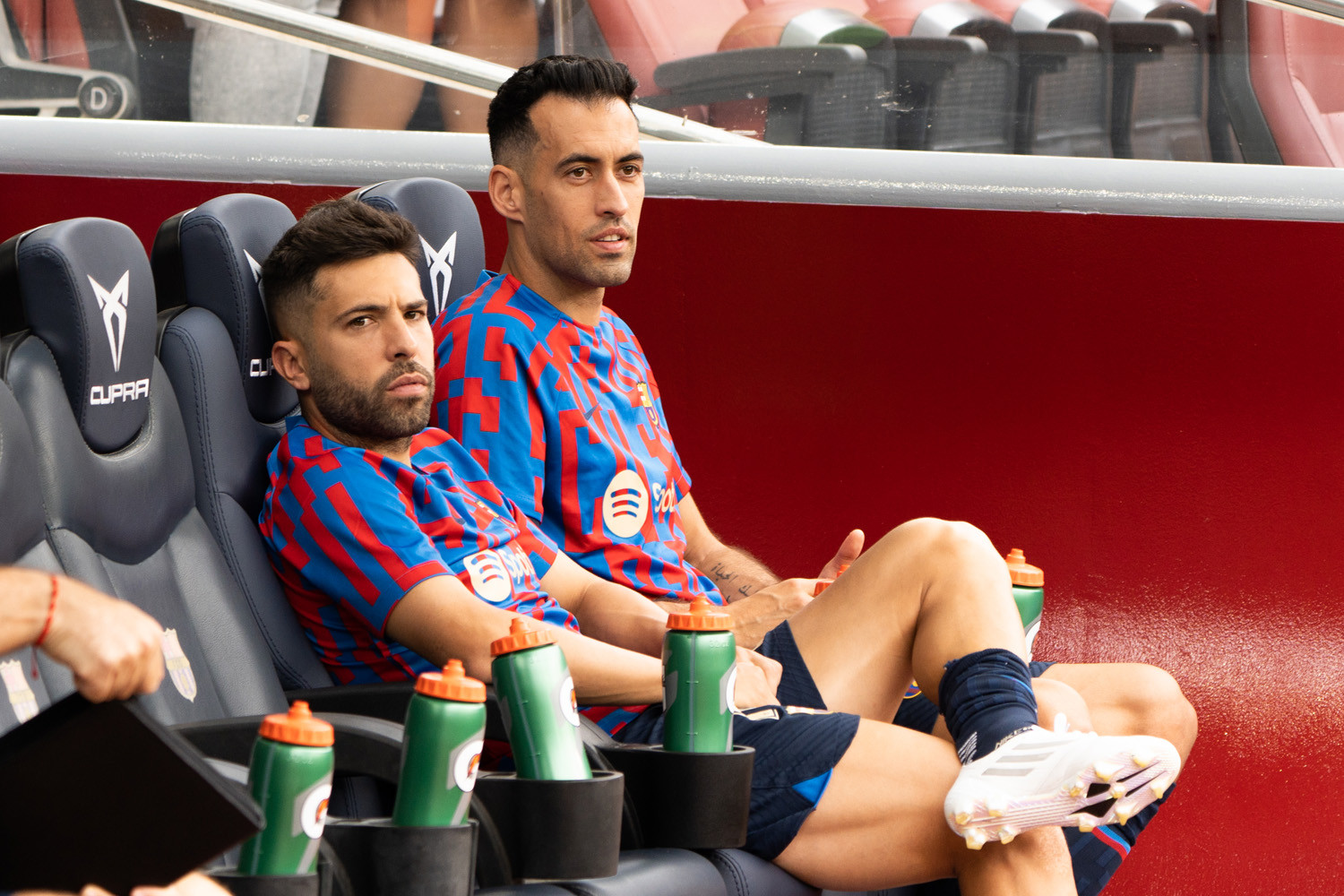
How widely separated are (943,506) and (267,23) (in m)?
1.44

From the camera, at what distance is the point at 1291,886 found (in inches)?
106

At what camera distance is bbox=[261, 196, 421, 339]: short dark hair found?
1.80 meters

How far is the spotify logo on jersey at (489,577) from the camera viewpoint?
5.61ft

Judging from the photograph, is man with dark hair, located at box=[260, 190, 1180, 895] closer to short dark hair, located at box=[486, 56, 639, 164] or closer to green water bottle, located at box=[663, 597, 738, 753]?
green water bottle, located at box=[663, 597, 738, 753]

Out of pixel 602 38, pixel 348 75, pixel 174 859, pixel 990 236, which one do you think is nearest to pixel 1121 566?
pixel 990 236

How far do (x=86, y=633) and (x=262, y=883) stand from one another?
0.27 metres

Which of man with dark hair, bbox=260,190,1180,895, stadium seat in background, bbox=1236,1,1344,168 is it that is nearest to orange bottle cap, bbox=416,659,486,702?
man with dark hair, bbox=260,190,1180,895

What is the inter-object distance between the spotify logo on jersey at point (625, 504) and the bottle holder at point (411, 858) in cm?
70

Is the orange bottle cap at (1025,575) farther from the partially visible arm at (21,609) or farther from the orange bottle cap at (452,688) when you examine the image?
the partially visible arm at (21,609)

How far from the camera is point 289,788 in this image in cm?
115

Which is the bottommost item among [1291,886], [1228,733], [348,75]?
[1291,886]

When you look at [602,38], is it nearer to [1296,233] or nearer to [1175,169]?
[1175,169]

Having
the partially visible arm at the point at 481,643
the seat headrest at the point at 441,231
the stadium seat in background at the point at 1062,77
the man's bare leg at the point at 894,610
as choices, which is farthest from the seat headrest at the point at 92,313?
the stadium seat in background at the point at 1062,77

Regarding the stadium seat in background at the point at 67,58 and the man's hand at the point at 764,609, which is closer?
the man's hand at the point at 764,609
